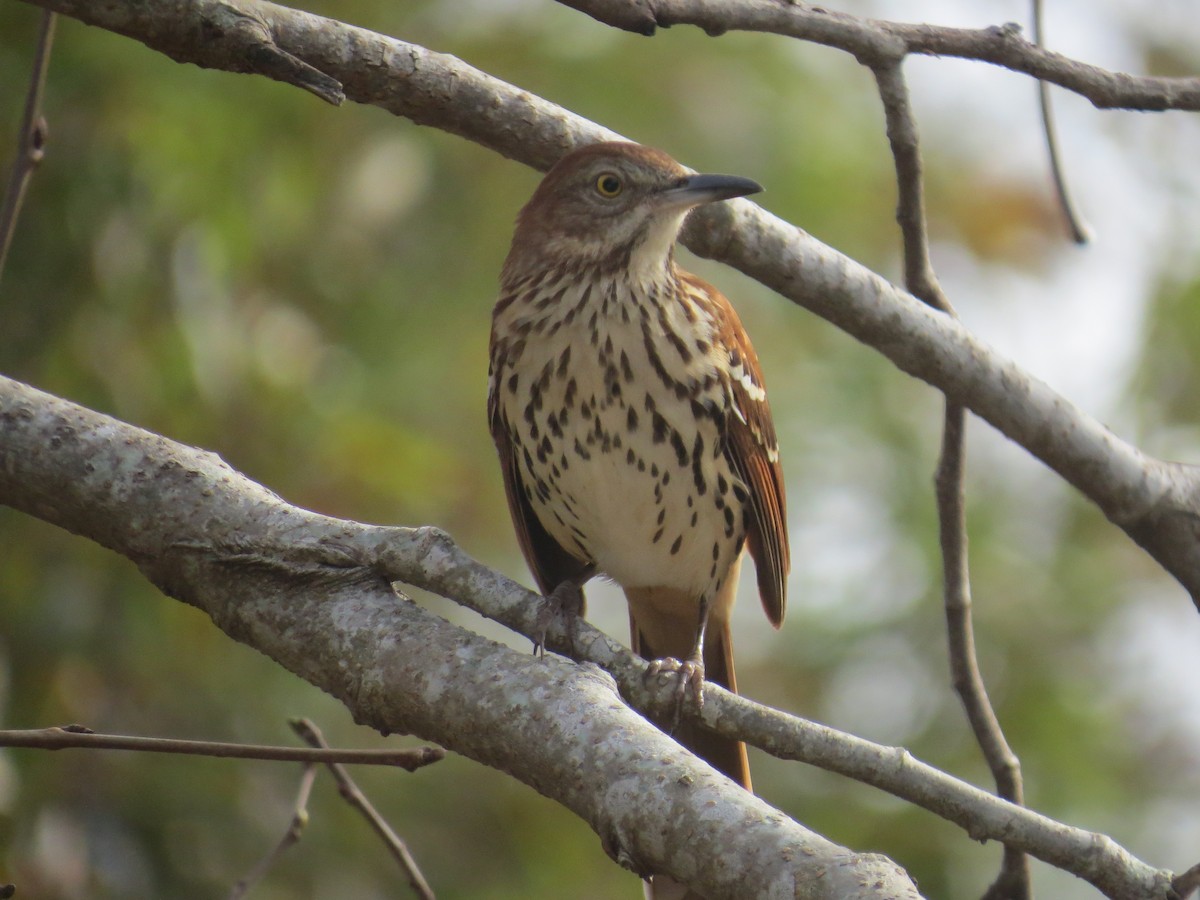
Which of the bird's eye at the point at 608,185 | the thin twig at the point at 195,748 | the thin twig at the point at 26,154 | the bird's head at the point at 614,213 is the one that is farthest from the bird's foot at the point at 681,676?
the thin twig at the point at 26,154

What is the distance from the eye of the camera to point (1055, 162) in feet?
11.6

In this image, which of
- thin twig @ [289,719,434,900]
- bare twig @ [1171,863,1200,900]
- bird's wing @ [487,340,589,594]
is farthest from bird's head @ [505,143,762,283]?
bare twig @ [1171,863,1200,900]

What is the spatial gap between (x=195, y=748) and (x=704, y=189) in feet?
5.84

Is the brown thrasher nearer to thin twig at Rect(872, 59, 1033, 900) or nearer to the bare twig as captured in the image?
thin twig at Rect(872, 59, 1033, 900)

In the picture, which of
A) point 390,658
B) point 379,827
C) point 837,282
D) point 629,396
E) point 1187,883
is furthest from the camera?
point 629,396

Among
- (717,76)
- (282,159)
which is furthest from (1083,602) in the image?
(282,159)

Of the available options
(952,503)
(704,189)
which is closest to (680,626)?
(952,503)

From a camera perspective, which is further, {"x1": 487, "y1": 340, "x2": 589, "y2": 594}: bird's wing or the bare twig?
{"x1": 487, "y1": 340, "x2": 589, "y2": 594}: bird's wing

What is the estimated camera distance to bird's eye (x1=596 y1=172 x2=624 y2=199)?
3576 millimetres

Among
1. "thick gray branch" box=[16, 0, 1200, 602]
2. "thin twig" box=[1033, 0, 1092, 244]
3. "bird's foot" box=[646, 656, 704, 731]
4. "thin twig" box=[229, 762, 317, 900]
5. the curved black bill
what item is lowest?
"thin twig" box=[229, 762, 317, 900]

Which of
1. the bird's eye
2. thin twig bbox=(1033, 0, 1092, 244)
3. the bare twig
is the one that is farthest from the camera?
the bird's eye

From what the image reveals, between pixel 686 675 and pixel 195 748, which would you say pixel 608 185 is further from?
pixel 195 748

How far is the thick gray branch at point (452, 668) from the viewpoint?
6.14 ft

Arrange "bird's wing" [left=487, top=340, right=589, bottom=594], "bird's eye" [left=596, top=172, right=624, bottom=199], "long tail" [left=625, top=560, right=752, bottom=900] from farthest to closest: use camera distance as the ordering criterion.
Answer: "long tail" [left=625, top=560, right=752, bottom=900] < "bird's wing" [left=487, top=340, right=589, bottom=594] < "bird's eye" [left=596, top=172, right=624, bottom=199]
